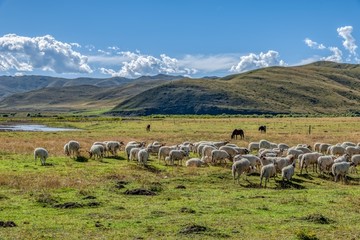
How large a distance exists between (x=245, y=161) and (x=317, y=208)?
24.1 ft

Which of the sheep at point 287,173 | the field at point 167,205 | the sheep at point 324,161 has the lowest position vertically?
the field at point 167,205

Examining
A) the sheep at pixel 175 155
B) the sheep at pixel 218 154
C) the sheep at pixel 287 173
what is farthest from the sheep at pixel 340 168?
the sheep at pixel 175 155

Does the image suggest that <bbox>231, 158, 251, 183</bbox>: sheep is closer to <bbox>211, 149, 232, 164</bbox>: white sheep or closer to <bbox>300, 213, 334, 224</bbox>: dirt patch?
<bbox>211, 149, 232, 164</bbox>: white sheep

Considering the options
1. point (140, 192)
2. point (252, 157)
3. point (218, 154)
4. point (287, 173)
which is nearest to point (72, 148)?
point (218, 154)

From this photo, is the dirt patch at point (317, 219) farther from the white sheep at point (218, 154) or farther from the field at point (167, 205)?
the white sheep at point (218, 154)

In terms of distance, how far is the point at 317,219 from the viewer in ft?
51.5

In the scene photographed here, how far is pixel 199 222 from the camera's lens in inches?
603

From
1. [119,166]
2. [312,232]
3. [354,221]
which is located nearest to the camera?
[312,232]

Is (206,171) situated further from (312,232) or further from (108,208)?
(312,232)

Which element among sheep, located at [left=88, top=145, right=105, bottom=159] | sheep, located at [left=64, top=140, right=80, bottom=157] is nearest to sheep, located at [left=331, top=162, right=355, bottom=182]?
sheep, located at [left=88, top=145, right=105, bottom=159]

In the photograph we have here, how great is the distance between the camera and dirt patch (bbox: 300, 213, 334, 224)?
15625mm

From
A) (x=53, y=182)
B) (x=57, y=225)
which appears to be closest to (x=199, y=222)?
(x=57, y=225)

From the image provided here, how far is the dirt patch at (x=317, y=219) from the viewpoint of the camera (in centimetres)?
1562

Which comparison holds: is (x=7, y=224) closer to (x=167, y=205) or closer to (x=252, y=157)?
(x=167, y=205)
